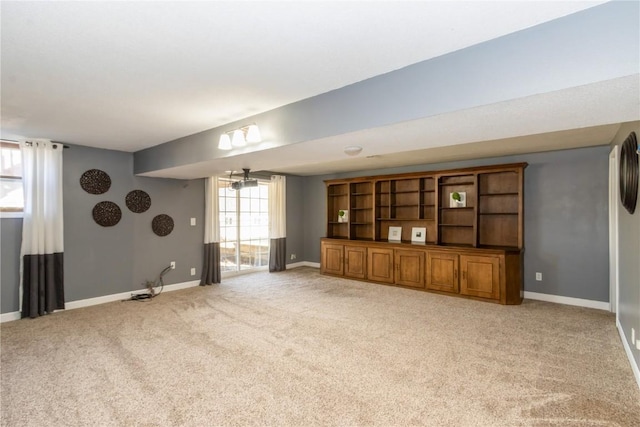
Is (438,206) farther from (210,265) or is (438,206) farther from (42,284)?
(42,284)

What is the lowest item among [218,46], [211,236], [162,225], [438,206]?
[211,236]

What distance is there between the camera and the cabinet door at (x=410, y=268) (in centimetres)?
569

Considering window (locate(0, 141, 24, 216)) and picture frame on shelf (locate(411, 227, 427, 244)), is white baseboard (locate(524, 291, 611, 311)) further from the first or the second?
window (locate(0, 141, 24, 216))

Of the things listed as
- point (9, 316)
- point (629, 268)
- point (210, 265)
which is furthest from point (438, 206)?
point (9, 316)

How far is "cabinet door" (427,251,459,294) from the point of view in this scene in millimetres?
5289

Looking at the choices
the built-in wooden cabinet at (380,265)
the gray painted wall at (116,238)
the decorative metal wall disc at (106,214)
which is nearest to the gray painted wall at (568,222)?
the built-in wooden cabinet at (380,265)

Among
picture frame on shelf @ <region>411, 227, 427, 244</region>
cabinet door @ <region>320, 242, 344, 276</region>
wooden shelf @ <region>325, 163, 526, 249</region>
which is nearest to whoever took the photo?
wooden shelf @ <region>325, 163, 526, 249</region>

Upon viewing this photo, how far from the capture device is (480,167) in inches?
212

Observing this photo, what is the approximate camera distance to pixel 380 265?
6238 millimetres

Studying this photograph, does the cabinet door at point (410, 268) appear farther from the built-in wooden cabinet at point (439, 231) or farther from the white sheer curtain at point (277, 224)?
the white sheer curtain at point (277, 224)

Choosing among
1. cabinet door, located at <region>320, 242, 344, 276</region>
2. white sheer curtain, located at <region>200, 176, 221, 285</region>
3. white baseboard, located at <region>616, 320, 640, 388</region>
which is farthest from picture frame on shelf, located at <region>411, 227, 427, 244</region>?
white sheer curtain, located at <region>200, 176, 221, 285</region>

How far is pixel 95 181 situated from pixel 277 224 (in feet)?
11.8

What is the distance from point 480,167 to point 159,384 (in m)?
5.26

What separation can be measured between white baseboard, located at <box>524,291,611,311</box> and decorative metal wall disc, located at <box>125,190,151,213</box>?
6347mm
